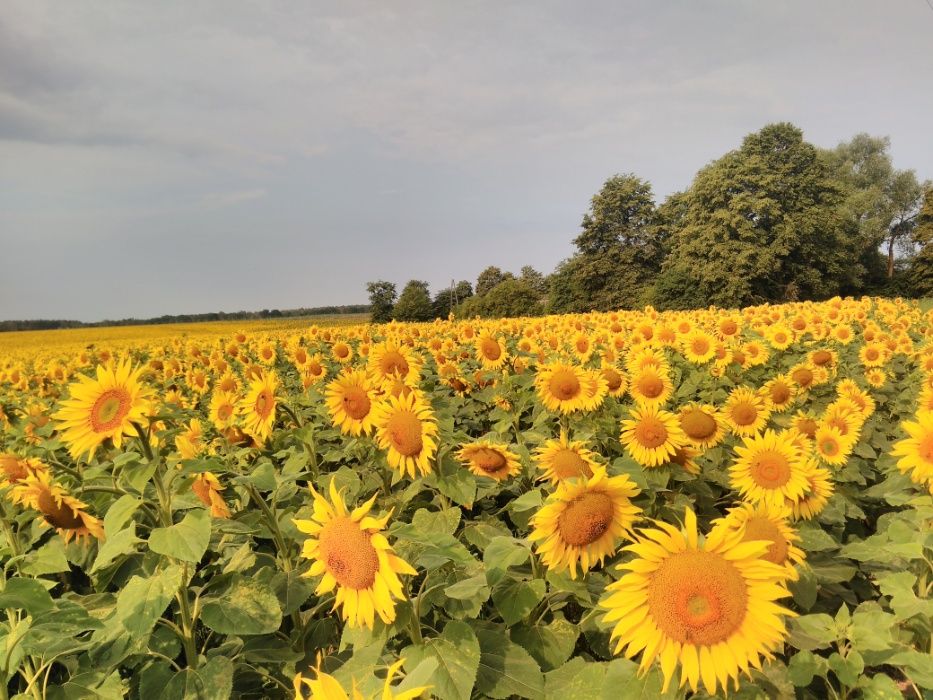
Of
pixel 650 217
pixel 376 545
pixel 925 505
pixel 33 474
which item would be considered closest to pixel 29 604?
pixel 376 545

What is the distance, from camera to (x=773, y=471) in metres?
2.89

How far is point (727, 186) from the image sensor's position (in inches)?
1743

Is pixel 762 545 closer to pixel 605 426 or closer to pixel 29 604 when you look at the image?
pixel 29 604

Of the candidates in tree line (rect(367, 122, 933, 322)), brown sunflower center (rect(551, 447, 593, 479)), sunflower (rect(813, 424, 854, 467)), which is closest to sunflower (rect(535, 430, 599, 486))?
brown sunflower center (rect(551, 447, 593, 479))

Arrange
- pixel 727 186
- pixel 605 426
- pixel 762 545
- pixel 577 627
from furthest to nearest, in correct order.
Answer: pixel 727 186 → pixel 605 426 → pixel 577 627 → pixel 762 545

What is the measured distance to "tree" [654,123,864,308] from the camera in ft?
140

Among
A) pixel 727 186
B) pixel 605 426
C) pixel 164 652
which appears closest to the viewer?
pixel 164 652

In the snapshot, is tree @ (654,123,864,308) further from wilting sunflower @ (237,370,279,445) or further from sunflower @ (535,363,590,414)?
wilting sunflower @ (237,370,279,445)

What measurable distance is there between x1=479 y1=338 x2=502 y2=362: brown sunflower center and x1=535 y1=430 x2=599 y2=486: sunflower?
11.5 ft

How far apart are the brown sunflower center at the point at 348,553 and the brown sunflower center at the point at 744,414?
12.3 ft

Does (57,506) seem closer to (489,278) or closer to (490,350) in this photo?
(490,350)

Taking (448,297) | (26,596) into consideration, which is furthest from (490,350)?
(448,297)

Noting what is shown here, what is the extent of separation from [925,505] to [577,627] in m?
1.73

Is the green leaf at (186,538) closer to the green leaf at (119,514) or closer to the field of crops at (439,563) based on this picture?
the field of crops at (439,563)
